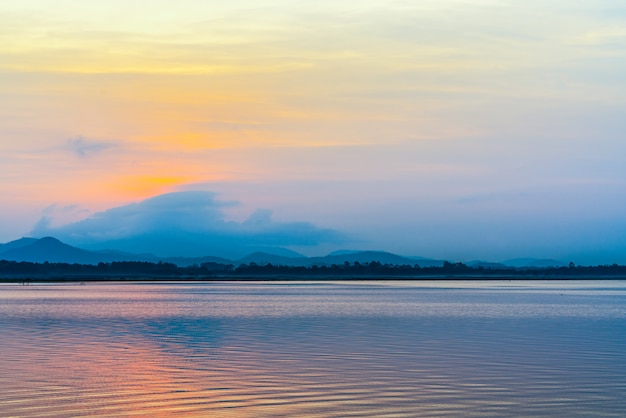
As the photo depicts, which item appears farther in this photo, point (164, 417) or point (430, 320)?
point (430, 320)

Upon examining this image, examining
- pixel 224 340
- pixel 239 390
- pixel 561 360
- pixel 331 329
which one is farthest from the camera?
pixel 331 329

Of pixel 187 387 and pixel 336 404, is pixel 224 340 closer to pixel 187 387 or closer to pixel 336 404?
pixel 187 387

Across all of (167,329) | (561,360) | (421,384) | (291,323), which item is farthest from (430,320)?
(421,384)

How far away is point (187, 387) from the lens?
1118 inches

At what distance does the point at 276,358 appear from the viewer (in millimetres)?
36219

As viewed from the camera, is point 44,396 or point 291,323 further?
point 291,323

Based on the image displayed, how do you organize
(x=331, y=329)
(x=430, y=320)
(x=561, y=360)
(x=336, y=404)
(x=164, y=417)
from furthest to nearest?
(x=430, y=320) < (x=331, y=329) < (x=561, y=360) < (x=336, y=404) < (x=164, y=417)

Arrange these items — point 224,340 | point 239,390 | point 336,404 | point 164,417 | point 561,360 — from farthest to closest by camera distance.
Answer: point 224,340 < point 561,360 < point 239,390 < point 336,404 < point 164,417

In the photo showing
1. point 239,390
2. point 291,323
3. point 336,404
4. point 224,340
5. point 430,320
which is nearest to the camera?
point 336,404

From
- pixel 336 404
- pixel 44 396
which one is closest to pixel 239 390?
pixel 336 404

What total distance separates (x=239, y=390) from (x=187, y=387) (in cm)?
179

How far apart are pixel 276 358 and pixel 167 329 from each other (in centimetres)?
1919

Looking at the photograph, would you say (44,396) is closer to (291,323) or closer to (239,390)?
(239,390)

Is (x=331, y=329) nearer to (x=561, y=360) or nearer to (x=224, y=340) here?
(x=224, y=340)
